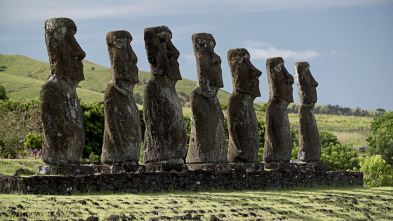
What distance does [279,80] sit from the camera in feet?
75.9

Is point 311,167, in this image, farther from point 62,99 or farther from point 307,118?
point 62,99

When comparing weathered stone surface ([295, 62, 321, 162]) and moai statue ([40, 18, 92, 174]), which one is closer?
moai statue ([40, 18, 92, 174])

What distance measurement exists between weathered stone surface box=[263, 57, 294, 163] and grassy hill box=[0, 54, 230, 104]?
5261cm

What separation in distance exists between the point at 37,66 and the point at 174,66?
93.4 m

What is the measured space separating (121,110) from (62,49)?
229 centimetres

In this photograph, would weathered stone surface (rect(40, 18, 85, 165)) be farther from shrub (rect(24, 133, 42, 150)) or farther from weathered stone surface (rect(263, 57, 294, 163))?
shrub (rect(24, 133, 42, 150))

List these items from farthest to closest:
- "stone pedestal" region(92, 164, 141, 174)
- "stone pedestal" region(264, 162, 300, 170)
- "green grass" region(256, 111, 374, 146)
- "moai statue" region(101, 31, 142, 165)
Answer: "green grass" region(256, 111, 374, 146) → "stone pedestal" region(264, 162, 300, 170) → "moai statue" region(101, 31, 142, 165) → "stone pedestal" region(92, 164, 141, 174)

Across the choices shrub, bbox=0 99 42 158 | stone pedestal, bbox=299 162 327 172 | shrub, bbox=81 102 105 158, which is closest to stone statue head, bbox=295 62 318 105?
stone pedestal, bbox=299 162 327 172

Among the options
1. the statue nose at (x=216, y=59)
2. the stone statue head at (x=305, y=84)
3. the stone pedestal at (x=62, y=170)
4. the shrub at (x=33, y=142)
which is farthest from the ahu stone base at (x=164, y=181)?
the shrub at (x=33, y=142)

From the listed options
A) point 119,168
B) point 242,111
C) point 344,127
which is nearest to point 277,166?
point 242,111

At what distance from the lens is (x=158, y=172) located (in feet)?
54.4

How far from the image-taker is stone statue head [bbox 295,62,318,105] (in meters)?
24.8

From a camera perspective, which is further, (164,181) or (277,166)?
(277,166)

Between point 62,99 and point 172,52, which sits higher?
point 172,52
